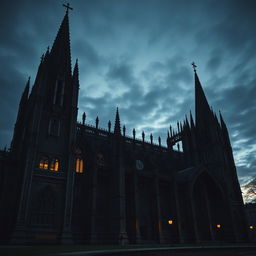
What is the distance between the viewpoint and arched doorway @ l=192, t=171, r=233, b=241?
40.8 metres

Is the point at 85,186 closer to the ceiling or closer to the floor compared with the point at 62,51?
closer to the floor

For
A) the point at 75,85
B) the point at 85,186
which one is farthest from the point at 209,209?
the point at 75,85

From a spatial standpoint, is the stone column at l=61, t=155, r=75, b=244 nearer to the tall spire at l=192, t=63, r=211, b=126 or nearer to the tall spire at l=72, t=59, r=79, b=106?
the tall spire at l=72, t=59, r=79, b=106

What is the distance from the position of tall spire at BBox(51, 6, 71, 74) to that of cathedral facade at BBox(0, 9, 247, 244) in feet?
0.59

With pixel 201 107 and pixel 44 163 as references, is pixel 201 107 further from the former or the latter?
pixel 44 163

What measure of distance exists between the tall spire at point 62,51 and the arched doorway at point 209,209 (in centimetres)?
3101

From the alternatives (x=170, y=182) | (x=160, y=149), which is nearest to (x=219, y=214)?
(x=170, y=182)

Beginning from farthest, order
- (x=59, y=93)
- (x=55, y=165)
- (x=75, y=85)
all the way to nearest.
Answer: (x=75, y=85) → (x=59, y=93) → (x=55, y=165)

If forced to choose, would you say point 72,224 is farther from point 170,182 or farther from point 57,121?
point 170,182

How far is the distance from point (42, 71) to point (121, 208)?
2331 cm

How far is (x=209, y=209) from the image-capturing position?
41281 millimetres

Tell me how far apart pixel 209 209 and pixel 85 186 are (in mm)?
22921

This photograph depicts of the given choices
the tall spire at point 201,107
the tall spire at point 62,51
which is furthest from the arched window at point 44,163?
the tall spire at point 201,107

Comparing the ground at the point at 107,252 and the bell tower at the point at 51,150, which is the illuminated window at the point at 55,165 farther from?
the ground at the point at 107,252
